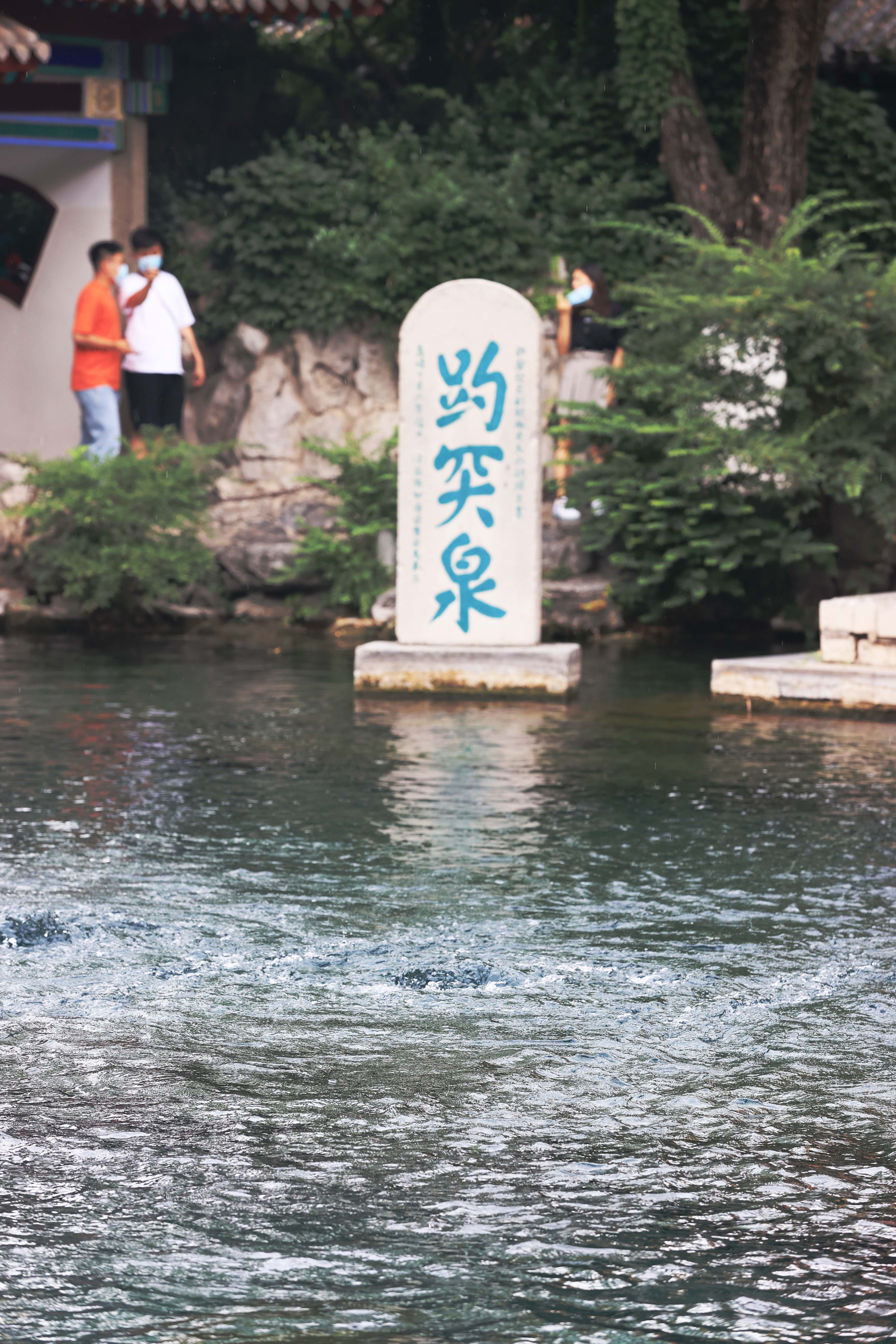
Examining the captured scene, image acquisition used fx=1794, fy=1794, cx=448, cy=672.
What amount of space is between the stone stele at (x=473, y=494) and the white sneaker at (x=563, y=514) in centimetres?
471

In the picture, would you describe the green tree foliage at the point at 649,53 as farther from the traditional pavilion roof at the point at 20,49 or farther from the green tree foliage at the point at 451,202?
the traditional pavilion roof at the point at 20,49

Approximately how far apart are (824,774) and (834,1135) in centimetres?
449

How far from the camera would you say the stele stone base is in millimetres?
A: 10539

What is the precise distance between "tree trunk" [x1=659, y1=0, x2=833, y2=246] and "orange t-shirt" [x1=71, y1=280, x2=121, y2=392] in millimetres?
5407

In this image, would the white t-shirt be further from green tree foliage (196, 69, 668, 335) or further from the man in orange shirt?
green tree foliage (196, 69, 668, 335)

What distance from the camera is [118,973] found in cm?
451

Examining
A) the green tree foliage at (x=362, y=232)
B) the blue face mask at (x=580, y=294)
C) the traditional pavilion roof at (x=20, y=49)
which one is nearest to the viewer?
the traditional pavilion roof at (x=20, y=49)

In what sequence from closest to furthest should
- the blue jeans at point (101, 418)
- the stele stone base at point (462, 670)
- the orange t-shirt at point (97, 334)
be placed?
the stele stone base at point (462, 670) < the orange t-shirt at point (97, 334) < the blue jeans at point (101, 418)

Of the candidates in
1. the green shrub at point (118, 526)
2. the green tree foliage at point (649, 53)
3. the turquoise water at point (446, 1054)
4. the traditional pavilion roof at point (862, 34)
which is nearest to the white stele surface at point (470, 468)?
the turquoise water at point (446, 1054)

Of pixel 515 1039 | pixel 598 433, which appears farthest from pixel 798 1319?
pixel 598 433

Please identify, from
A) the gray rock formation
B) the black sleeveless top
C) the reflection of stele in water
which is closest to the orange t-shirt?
the gray rock formation

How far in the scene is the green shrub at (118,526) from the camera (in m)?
14.4

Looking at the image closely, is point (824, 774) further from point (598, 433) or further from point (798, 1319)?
point (598, 433)

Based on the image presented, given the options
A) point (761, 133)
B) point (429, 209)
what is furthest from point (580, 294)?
point (761, 133)
